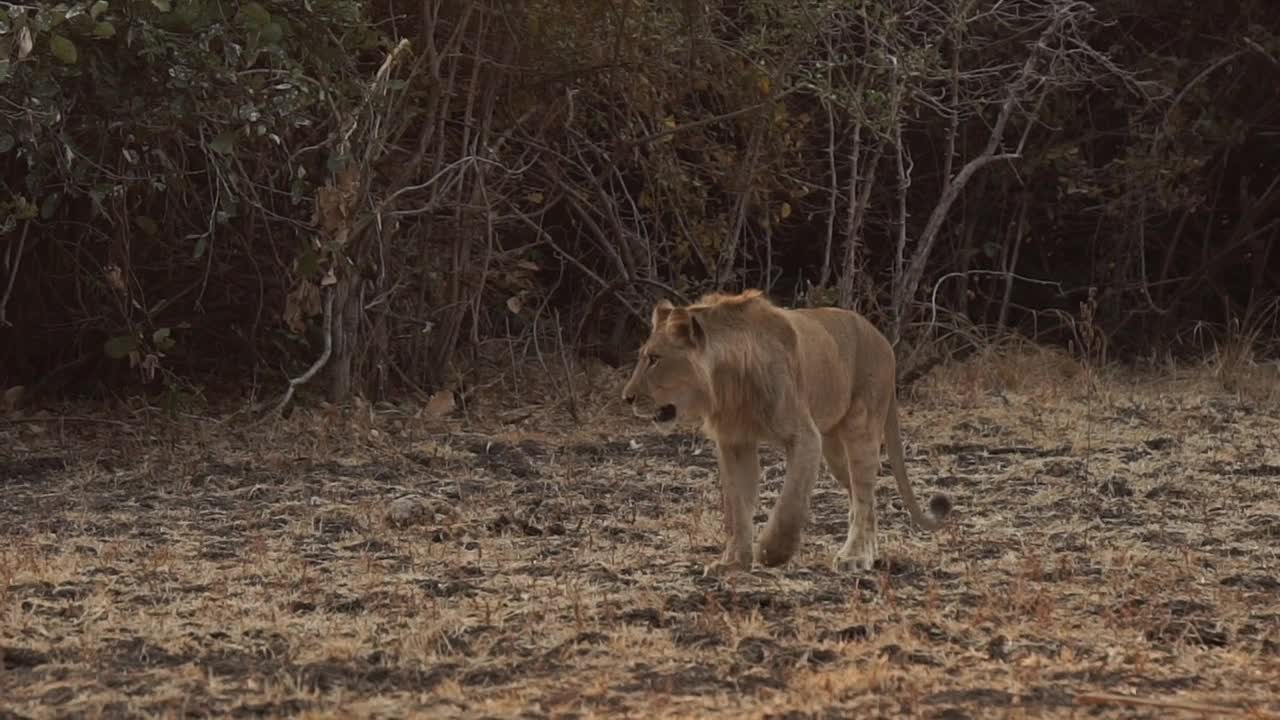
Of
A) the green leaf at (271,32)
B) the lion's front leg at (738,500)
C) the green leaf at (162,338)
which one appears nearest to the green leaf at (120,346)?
the green leaf at (162,338)

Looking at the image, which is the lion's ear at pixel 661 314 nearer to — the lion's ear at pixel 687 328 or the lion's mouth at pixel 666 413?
the lion's ear at pixel 687 328

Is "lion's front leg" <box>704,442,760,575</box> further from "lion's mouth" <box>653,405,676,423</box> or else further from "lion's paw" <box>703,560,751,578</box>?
"lion's mouth" <box>653,405,676,423</box>

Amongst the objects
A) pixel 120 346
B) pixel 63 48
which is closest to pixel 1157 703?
pixel 63 48

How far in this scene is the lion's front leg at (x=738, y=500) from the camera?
232 inches

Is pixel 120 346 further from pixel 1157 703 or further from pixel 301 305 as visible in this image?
pixel 1157 703

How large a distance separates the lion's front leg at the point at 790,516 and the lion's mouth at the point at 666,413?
1.21 ft

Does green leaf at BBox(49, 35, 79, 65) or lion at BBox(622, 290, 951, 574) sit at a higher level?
green leaf at BBox(49, 35, 79, 65)

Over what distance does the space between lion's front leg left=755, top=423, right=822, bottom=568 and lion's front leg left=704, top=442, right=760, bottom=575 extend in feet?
0.23

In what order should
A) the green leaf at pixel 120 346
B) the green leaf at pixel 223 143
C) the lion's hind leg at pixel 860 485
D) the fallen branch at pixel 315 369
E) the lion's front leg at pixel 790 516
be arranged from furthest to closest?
the fallen branch at pixel 315 369, the green leaf at pixel 120 346, the green leaf at pixel 223 143, the lion's hind leg at pixel 860 485, the lion's front leg at pixel 790 516

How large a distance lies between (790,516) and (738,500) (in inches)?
10.2

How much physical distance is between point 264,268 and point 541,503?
2.89m

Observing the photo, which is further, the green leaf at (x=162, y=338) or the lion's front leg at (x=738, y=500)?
the green leaf at (x=162, y=338)

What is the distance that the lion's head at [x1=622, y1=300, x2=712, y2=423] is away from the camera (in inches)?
229

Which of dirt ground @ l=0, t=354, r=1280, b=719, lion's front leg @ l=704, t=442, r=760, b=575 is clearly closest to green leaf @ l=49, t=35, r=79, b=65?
dirt ground @ l=0, t=354, r=1280, b=719
